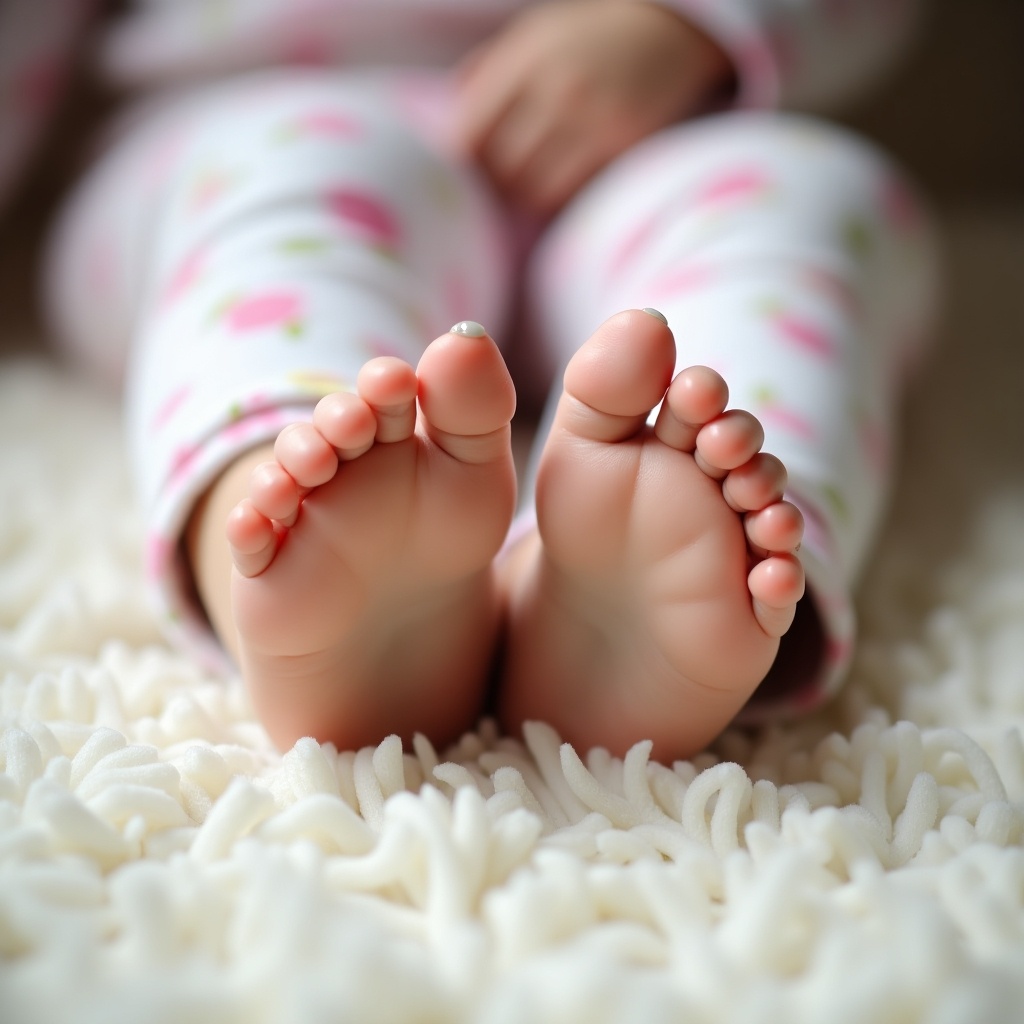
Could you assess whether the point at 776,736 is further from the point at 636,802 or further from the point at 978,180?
the point at 978,180

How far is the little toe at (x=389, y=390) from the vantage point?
388mm

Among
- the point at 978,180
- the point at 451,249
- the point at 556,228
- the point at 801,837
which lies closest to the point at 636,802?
the point at 801,837

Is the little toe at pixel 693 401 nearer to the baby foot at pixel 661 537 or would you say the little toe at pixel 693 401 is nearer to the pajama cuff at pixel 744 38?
the baby foot at pixel 661 537

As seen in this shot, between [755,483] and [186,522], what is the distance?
0.88 ft

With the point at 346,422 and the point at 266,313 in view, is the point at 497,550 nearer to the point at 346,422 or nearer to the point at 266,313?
the point at 346,422

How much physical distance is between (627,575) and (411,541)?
0.09 m

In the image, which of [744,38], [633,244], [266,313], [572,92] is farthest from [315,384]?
[744,38]

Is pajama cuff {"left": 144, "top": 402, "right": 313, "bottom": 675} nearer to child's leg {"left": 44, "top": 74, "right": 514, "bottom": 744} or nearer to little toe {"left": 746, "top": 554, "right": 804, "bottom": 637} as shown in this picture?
child's leg {"left": 44, "top": 74, "right": 514, "bottom": 744}

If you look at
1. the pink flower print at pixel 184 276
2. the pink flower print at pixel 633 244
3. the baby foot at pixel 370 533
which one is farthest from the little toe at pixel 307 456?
the pink flower print at pixel 633 244

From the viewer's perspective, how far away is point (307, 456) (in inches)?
15.4

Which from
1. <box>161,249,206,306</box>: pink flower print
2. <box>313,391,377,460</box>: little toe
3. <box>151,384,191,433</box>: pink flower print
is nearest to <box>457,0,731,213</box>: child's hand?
<box>161,249,206,306</box>: pink flower print

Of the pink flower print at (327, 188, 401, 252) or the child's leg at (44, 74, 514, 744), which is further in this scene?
the pink flower print at (327, 188, 401, 252)

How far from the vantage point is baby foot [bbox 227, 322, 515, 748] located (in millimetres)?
394

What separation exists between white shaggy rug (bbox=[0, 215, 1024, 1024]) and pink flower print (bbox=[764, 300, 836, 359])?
0.54ft
